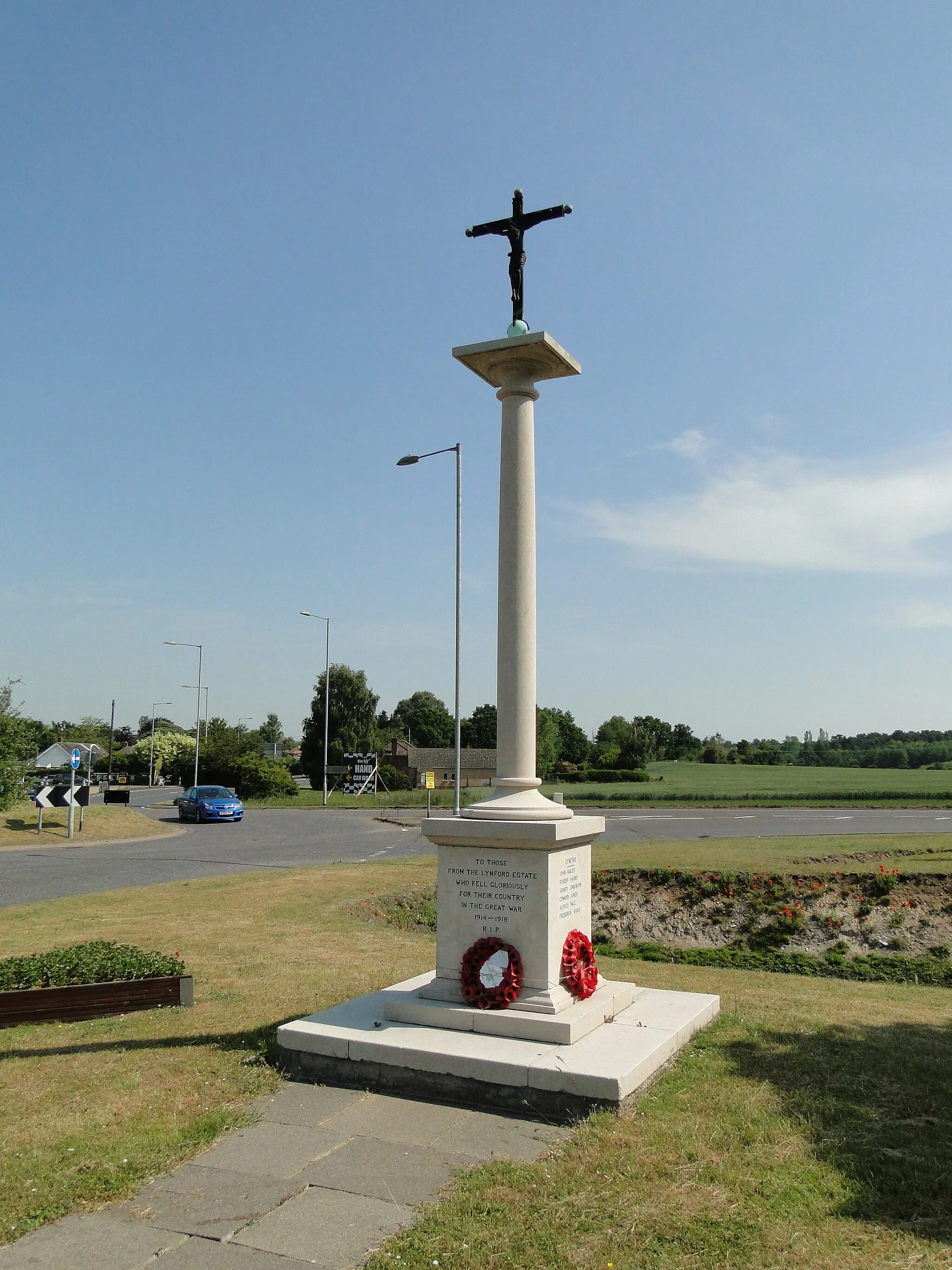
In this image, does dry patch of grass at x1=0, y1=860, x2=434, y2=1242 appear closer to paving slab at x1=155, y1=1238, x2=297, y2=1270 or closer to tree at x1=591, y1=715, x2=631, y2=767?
paving slab at x1=155, y1=1238, x2=297, y2=1270

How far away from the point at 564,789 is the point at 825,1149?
52.2 meters

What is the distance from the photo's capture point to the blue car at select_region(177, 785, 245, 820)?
32344 millimetres

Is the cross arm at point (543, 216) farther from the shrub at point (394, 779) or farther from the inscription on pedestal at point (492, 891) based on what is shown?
the shrub at point (394, 779)

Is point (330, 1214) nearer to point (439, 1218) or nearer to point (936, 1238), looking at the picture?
point (439, 1218)

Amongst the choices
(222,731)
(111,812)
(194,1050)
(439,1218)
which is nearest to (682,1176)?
(439,1218)

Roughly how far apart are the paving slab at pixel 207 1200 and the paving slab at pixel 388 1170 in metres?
0.22

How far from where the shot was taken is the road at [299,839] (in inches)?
714

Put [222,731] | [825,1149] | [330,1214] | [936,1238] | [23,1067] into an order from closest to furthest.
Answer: [936,1238]
[330,1214]
[825,1149]
[23,1067]
[222,731]

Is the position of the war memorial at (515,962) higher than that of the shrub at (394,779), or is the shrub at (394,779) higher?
the war memorial at (515,962)

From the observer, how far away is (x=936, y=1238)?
3.82 m

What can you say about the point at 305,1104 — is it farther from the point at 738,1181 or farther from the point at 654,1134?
the point at 738,1181

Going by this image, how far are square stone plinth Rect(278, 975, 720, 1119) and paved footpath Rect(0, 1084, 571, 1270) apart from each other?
190 millimetres

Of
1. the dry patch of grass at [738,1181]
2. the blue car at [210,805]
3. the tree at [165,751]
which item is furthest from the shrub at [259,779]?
the dry patch of grass at [738,1181]

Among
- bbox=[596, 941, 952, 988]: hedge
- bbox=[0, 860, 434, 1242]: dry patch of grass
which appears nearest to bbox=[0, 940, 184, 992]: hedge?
bbox=[0, 860, 434, 1242]: dry patch of grass
